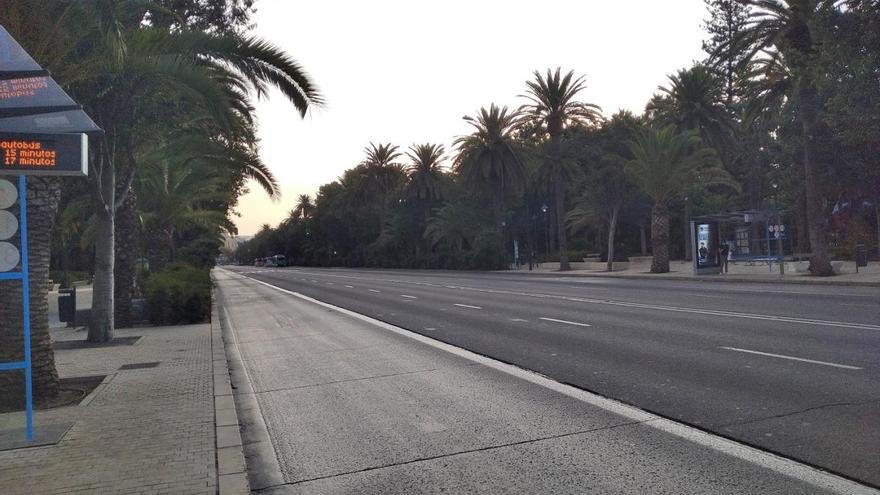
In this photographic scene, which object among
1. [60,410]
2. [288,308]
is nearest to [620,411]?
[60,410]

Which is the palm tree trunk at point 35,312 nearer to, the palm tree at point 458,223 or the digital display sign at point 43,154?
the digital display sign at point 43,154

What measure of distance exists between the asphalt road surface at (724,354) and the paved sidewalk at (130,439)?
4.23 m

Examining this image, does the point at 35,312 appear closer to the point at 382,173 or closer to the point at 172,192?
the point at 172,192

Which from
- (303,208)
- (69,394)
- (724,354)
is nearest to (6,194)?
(69,394)

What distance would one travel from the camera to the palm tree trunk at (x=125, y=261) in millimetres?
17516

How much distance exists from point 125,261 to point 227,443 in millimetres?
13589

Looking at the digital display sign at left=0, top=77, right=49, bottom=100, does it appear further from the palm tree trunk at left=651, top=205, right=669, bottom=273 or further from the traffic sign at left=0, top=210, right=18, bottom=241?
the palm tree trunk at left=651, top=205, right=669, bottom=273

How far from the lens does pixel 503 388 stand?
8102 millimetres

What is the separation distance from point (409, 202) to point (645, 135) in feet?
131

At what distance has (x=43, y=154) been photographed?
20.1 feet

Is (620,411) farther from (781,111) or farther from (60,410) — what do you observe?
(781,111)

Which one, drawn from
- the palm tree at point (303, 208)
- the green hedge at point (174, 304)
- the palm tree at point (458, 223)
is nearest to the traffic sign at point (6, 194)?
the green hedge at point (174, 304)

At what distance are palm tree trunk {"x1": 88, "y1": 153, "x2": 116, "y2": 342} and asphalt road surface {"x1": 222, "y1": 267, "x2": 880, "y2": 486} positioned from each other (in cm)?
640

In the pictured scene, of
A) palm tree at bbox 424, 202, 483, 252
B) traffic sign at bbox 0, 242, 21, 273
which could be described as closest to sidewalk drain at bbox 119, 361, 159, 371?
traffic sign at bbox 0, 242, 21, 273
